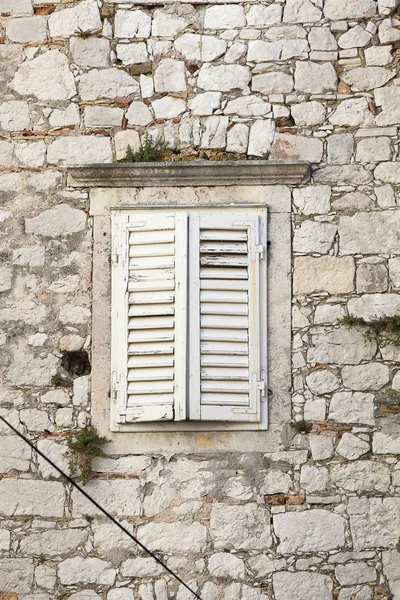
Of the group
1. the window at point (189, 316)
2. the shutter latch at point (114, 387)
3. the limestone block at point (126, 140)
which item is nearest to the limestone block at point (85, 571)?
the window at point (189, 316)

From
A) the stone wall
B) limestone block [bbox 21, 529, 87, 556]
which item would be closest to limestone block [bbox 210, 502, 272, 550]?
the stone wall

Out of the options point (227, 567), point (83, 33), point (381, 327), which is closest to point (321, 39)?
point (83, 33)

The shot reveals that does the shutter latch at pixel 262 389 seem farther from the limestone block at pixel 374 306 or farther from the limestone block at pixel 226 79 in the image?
the limestone block at pixel 226 79

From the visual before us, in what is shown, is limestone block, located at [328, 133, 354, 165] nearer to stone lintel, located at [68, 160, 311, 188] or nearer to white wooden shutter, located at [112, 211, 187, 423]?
stone lintel, located at [68, 160, 311, 188]

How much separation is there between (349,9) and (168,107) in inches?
56.4

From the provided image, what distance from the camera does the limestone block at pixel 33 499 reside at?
8078 mm

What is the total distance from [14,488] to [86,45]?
122 inches

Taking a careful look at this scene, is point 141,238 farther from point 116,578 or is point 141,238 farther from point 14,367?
point 116,578

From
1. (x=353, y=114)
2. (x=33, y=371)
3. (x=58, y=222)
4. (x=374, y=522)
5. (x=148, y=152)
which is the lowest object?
(x=374, y=522)

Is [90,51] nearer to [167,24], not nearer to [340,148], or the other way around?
[167,24]

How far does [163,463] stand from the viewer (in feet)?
26.5

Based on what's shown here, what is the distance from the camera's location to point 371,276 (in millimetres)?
8266

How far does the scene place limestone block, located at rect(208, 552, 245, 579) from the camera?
312 inches

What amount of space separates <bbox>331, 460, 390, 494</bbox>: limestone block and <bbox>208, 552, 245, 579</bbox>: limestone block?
816 millimetres
